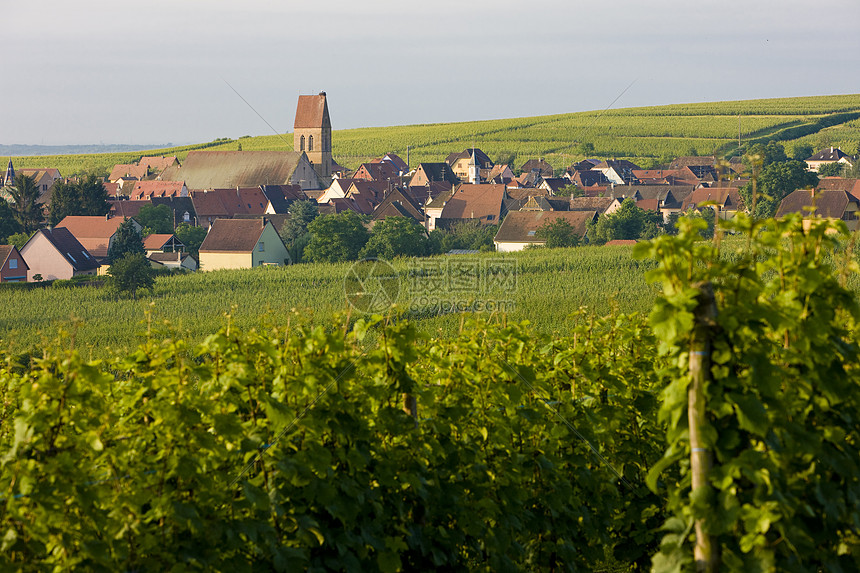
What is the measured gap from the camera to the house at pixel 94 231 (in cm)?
5928

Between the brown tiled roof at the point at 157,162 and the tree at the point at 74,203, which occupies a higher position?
the brown tiled roof at the point at 157,162

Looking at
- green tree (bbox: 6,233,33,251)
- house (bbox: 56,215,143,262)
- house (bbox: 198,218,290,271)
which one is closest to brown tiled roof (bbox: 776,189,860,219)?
house (bbox: 198,218,290,271)

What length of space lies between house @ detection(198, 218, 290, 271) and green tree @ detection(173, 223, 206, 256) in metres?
4.69

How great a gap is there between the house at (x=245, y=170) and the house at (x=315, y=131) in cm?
373

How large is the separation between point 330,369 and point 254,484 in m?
0.74

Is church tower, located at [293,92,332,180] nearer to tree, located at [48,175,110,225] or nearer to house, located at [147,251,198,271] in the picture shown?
tree, located at [48,175,110,225]

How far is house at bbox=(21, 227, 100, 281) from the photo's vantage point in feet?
173

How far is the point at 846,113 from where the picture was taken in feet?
470

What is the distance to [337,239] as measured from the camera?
169 feet

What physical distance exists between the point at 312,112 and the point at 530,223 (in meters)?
62.0

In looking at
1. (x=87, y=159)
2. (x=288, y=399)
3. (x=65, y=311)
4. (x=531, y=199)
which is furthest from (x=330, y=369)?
(x=87, y=159)

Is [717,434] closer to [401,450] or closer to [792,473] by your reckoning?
[792,473]

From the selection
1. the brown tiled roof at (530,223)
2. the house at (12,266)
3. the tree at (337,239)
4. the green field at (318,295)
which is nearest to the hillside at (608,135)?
the brown tiled roof at (530,223)

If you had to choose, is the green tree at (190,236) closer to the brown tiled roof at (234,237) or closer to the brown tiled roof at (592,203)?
the brown tiled roof at (234,237)
